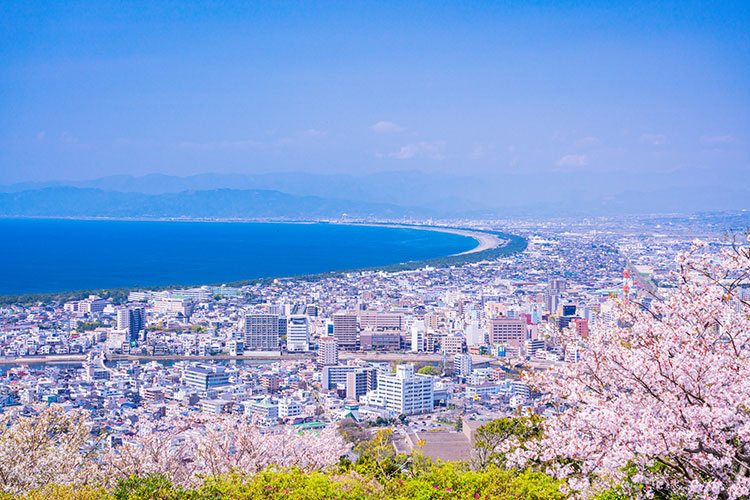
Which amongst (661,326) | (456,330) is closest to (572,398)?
Result: (661,326)

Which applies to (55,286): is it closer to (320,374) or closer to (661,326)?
(320,374)

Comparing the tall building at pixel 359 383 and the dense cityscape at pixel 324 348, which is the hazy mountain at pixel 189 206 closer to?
the dense cityscape at pixel 324 348

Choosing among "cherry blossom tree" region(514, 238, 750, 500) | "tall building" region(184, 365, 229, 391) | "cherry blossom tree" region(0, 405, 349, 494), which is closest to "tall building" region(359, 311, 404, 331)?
"tall building" region(184, 365, 229, 391)

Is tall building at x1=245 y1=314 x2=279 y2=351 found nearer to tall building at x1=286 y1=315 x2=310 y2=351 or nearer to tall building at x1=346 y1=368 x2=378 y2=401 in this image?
tall building at x1=286 y1=315 x2=310 y2=351

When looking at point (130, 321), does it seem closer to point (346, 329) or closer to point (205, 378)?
point (346, 329)

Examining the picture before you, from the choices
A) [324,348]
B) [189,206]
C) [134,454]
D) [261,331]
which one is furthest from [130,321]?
[189,206]
